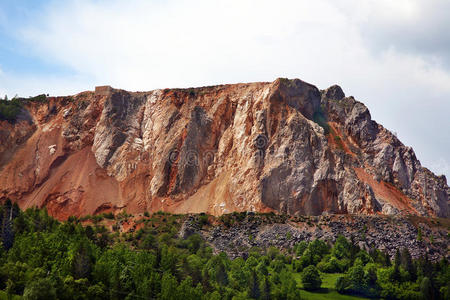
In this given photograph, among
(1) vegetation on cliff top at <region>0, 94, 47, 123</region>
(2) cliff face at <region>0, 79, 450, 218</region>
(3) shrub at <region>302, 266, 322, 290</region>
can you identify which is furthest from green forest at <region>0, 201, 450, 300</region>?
(1) vegetation on cliff top at <region>0, 94, 47, 123</region>

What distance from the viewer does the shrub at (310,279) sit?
91.8 metres

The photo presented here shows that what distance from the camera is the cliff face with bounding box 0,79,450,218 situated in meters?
115

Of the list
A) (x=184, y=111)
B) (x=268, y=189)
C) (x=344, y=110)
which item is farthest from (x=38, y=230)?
(x=344, y=110)

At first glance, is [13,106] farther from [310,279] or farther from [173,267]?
[310,279]

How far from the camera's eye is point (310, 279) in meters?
92.2

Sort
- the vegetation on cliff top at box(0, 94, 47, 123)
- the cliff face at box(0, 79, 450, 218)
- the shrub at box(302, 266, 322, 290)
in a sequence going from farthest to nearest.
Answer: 1. the vegetation on cliff top at box(0, 94, 47, 123)
2. the cliff face at box(0, 79, 450, 218)
3. the shrub at box(302, 266, 322, 290)

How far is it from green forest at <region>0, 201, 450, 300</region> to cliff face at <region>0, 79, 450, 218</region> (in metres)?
10.5

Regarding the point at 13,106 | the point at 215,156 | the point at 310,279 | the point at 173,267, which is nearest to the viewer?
the point at 173,267

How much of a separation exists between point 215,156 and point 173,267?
47375mm

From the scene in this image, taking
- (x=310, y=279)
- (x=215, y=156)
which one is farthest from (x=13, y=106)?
(x=310, y=279)

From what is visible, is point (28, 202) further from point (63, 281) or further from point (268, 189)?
point (63, 281)

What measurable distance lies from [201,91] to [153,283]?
7079 cm

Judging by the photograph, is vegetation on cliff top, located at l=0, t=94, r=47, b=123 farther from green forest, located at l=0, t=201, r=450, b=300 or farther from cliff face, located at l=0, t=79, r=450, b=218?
green forest, located at l=0, t=201, r=450, b=300

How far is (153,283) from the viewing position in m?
73.6
